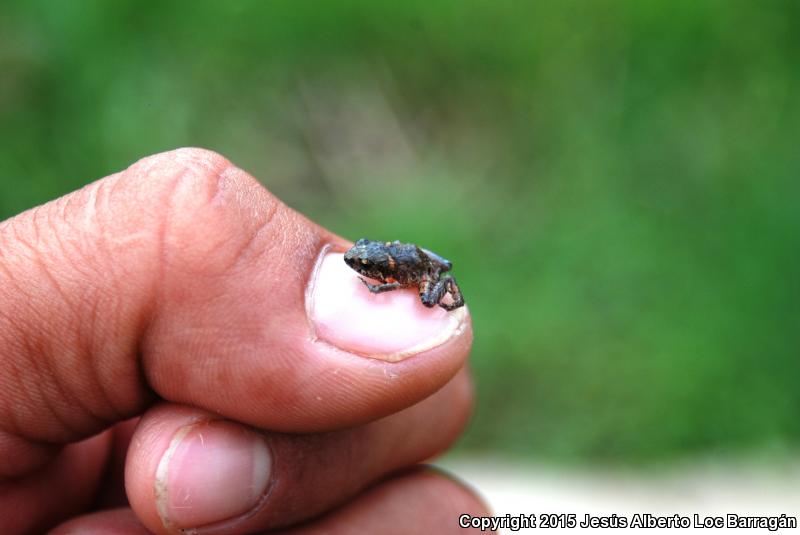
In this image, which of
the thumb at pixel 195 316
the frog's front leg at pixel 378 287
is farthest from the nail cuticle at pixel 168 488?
the frog's front leg at pixel 378 287

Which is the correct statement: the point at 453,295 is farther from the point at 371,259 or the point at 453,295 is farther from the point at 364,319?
the point at 364,319

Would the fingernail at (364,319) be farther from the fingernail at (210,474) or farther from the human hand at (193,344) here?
the fingernail at (210,474)

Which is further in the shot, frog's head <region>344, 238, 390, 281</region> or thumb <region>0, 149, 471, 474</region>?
frog's head <region>344, 238, 390, 281</region>

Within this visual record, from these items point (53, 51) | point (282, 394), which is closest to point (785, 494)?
point (282, 394)

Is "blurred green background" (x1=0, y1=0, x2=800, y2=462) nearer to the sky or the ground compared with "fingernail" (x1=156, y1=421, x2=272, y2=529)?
nearer to the sky

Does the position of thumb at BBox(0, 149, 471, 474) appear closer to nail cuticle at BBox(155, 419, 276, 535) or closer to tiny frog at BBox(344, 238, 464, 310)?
nail cuticle at BBox(155, 419, 276, 535)

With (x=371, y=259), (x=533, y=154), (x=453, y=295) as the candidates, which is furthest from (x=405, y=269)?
(x=533, y=154)

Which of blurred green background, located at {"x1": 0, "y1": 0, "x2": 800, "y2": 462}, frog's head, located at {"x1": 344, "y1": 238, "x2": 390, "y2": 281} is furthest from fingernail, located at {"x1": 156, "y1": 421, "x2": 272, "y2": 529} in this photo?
blurred green background, located at {"x1": 0, "y1": 0, "x2": 800, "y2": 462}

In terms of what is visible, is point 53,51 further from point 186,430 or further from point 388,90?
point 186,430
